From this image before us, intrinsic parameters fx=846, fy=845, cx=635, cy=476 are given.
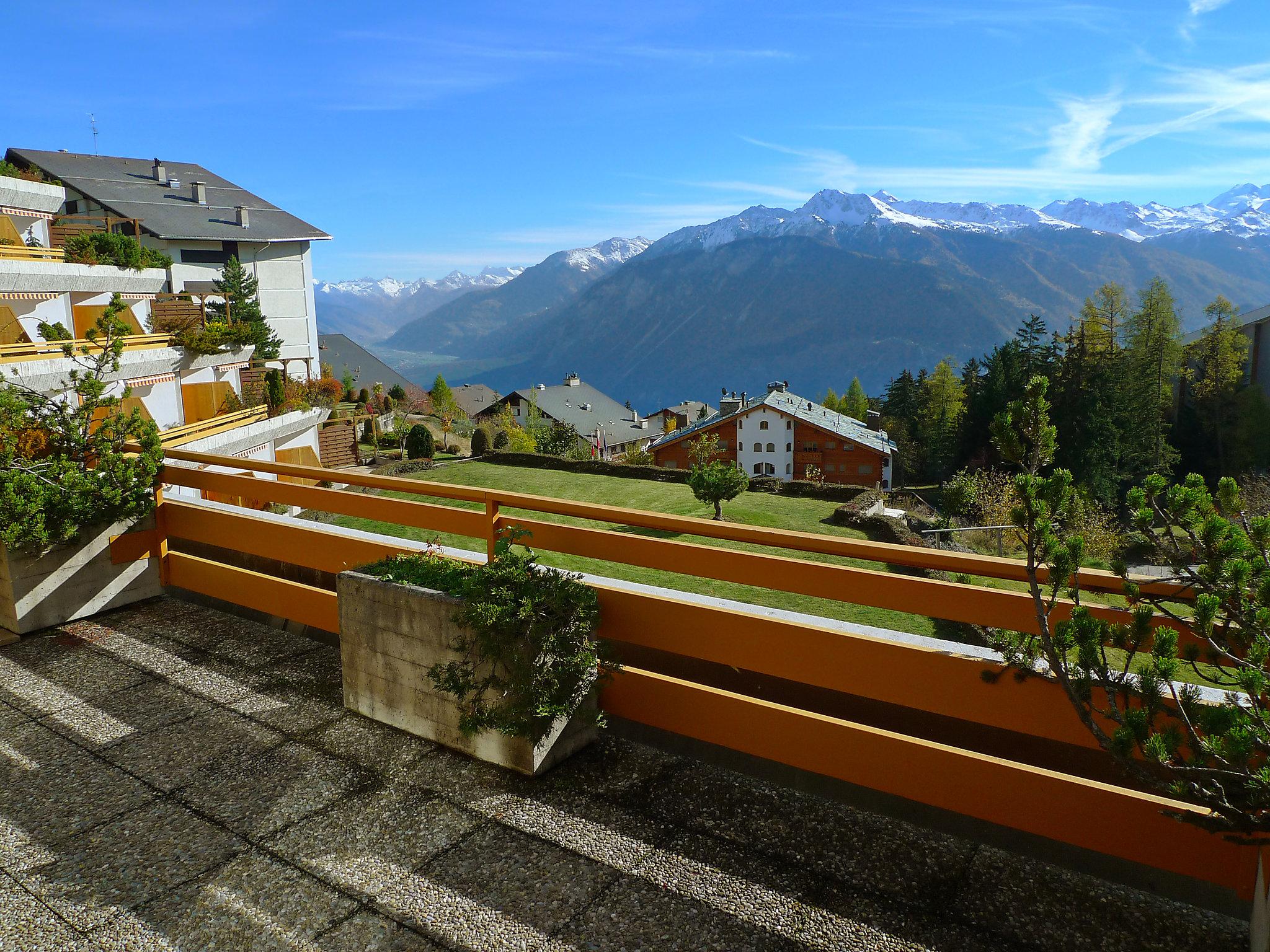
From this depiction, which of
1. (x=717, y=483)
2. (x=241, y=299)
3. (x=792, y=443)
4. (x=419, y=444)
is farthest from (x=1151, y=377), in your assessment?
(x=241, y=299)

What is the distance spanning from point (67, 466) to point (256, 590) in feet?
4.31

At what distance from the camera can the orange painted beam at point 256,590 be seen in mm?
4664

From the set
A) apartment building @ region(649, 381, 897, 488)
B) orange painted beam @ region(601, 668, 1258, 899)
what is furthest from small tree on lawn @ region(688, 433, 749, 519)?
apartment building @ region(649, 381, 897, 488)

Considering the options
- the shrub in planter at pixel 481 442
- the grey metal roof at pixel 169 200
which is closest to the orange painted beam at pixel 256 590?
the shrub in planter at pixel 481 442

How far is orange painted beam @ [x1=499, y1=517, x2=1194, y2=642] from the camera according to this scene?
2.76 metres

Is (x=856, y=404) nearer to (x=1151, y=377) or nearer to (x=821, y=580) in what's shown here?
(x=1151, y=377)

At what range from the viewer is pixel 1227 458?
4950cm

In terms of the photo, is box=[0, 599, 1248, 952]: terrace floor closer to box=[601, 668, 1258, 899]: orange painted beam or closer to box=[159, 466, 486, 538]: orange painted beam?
box=[601, 668, 1258, 899]: orange painted beam

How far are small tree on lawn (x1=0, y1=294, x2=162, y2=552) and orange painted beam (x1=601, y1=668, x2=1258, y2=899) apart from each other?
11.7ft

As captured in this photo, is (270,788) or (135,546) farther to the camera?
(135,546)

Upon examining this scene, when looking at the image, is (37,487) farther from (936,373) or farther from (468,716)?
(936,373)

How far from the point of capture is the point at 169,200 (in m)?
43.6

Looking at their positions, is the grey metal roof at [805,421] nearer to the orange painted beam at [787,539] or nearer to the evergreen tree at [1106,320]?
the evergreen tree at [1106,320]

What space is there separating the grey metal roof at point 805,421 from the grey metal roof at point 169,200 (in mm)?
28368
